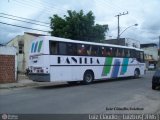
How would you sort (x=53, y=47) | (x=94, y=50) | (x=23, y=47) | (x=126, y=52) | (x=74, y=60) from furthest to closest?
(x=23, y=47), (x=126, y=52), (x=94, y=50), (x=74, y=60), (x=53, y=47)

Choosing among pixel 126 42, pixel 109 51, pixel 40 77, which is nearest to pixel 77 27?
pixel 109 51

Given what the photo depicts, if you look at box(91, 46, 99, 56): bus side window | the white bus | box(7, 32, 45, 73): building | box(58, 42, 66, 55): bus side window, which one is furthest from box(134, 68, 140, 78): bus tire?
box(7, 32, 45, 73): building

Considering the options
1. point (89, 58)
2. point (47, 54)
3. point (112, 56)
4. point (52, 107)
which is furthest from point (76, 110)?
point (112, 56)

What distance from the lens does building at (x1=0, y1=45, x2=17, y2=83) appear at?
22.1 meters

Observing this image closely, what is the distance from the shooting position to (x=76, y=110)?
10.0 m

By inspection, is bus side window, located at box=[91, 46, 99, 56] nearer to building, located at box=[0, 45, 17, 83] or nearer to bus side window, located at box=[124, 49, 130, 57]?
bus side window, located at box=[124, 49, 130, 57]

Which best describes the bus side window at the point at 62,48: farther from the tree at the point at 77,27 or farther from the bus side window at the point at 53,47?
the tree at the point at 77,27

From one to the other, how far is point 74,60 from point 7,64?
5924mm

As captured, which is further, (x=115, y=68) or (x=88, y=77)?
(x=115, y=68)

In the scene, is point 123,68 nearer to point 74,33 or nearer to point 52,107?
point 74,33

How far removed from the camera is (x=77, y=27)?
34594 millimetres

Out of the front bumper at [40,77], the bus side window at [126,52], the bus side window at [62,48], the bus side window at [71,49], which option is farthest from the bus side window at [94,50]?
the front bumper at [40,77]

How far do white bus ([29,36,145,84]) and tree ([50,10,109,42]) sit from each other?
9689mm

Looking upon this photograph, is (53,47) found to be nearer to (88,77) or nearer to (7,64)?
(88,77)
